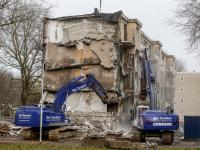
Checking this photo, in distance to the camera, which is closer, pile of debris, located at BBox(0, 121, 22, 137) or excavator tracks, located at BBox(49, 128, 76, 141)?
excavator tracks, located at BBox(49, 128, 76, 141)

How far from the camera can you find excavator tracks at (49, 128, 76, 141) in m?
22.8

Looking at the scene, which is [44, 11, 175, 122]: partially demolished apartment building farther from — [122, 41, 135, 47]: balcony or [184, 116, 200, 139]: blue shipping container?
[184, 116, 200, 139]: blue shipping container

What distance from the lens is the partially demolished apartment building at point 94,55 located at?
34375mm

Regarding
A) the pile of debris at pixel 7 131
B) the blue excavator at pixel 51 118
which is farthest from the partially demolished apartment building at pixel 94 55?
the blue excavator at pixel 51 118

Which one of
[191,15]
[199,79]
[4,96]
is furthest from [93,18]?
[199,79]

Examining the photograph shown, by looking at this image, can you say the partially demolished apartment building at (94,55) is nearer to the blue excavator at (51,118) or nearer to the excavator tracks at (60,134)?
the blue excavator at (51,118)

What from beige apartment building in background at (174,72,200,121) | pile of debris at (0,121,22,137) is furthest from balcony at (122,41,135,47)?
beige apartment building in background at (174,72,200,121)

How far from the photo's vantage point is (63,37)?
119 ft

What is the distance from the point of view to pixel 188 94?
3066 inches

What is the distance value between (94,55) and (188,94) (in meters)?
48.3

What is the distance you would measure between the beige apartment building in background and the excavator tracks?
55.8 m

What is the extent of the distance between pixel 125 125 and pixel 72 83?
12751 mm

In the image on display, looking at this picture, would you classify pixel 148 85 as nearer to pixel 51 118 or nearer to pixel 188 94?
pixel 51 118

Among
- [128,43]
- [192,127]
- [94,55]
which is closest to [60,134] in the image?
[192,127]
